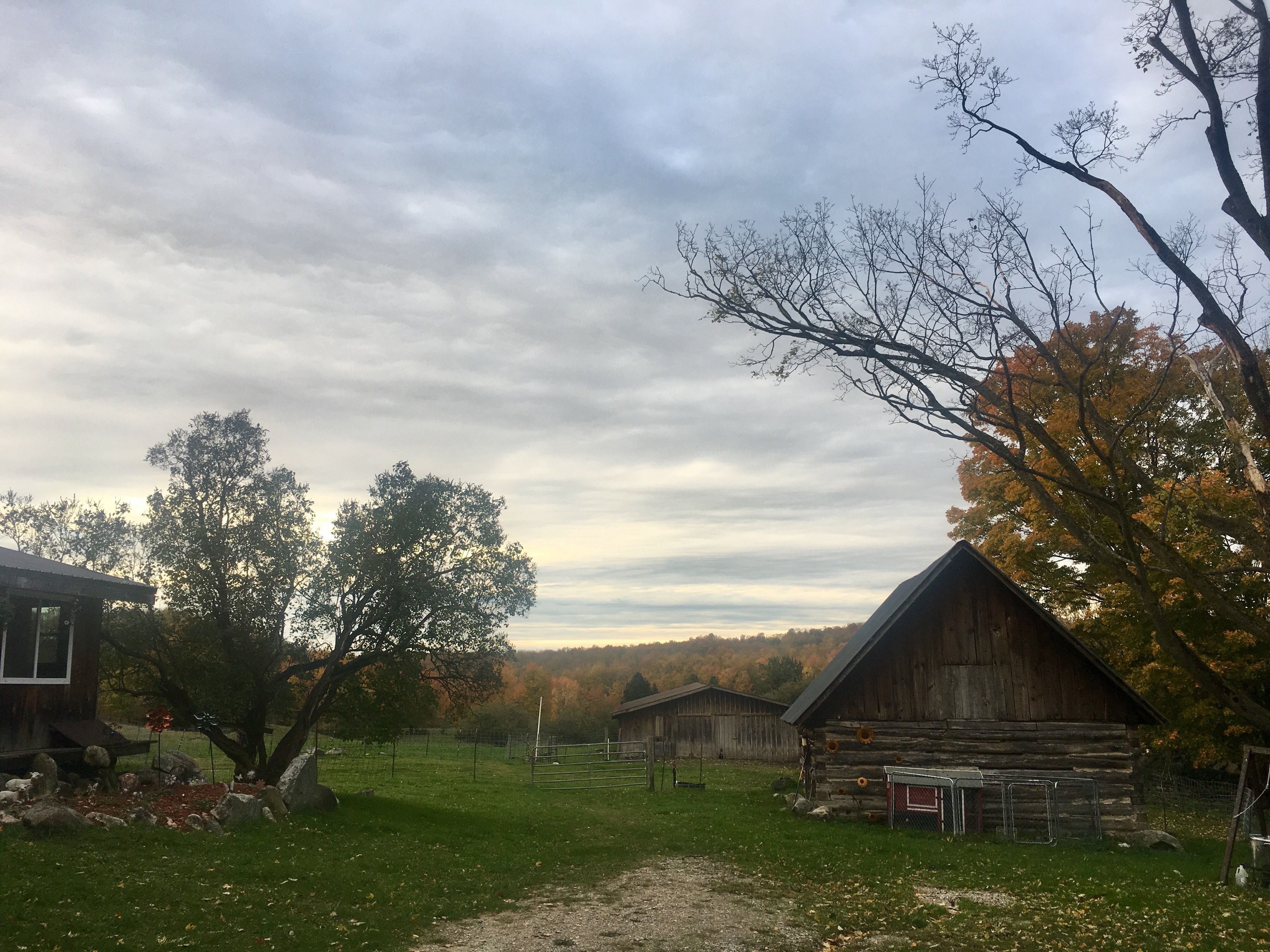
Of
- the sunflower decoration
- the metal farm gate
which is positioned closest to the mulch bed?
the sunflower decoration

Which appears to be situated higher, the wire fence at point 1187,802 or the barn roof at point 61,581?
the barn roof at point 61,581

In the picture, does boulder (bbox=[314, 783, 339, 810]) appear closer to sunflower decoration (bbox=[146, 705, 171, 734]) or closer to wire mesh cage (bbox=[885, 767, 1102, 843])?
sunflower decoration (bbox=[146, 705, 171, 734])

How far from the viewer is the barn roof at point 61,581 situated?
16.2m

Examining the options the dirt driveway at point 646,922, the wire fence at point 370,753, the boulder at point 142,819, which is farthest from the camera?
the wire fence at point 370,753

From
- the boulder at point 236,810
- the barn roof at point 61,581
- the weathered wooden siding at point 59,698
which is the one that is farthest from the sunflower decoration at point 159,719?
the boulder at point 236,810

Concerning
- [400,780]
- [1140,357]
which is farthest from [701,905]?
[1140,357]

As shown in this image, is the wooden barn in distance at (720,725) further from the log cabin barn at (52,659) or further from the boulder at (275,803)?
the log cabin barn at (52,659)

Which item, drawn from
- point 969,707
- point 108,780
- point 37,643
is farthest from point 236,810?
point 969,707

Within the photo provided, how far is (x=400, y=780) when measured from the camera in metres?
29.8

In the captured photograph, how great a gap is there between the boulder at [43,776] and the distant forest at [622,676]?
10423 millimetres

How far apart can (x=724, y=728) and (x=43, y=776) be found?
33.5m

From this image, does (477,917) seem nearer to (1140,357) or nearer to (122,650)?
(122,650)

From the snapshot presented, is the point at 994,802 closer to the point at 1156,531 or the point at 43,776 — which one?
the point at 1156,531

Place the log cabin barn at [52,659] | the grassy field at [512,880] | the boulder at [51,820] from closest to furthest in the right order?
the grassy field at [512,880] < the boulder at [51,820] < the log cabin barn at [52,659]
